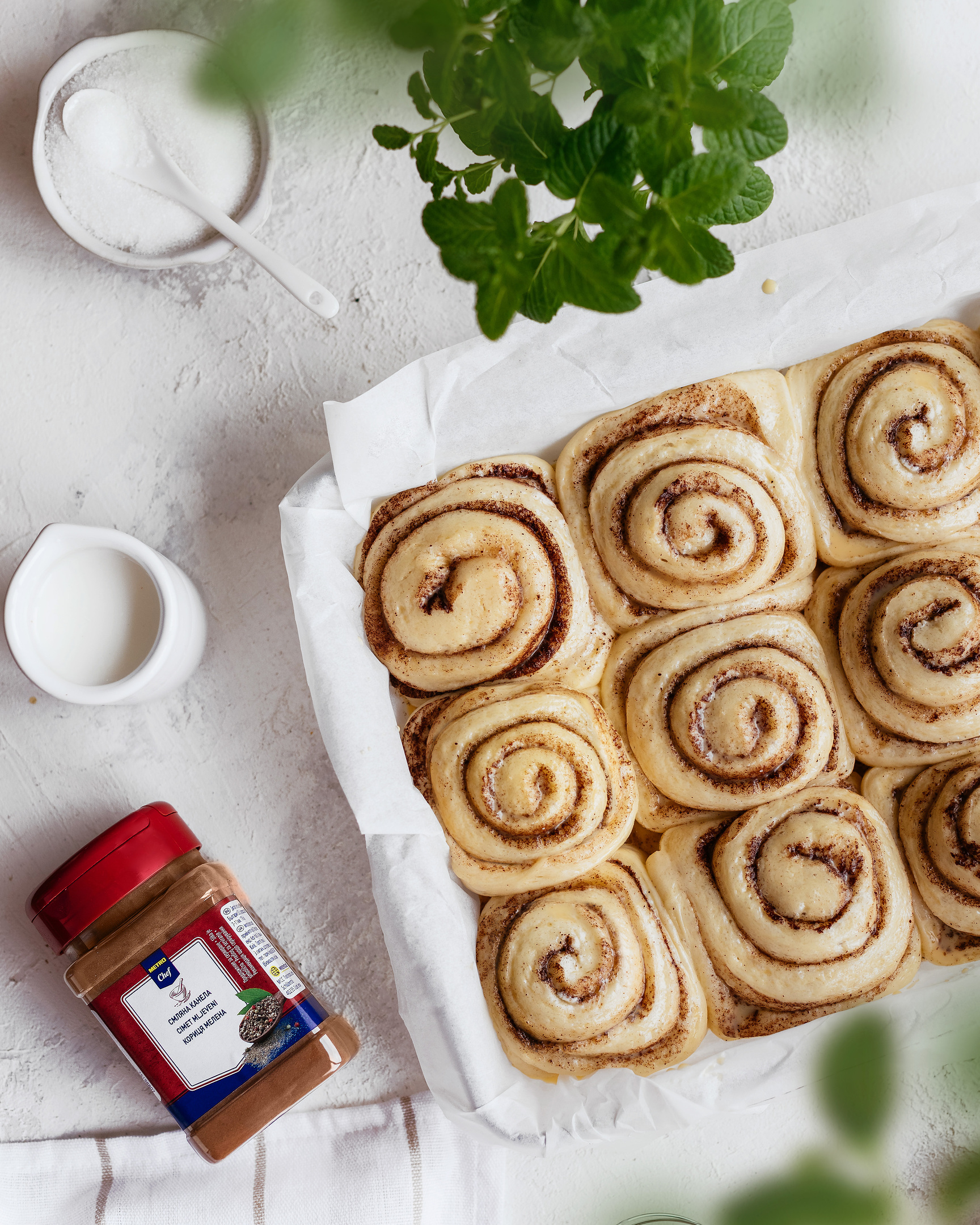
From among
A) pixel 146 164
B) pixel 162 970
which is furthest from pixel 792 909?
pixel 146 164

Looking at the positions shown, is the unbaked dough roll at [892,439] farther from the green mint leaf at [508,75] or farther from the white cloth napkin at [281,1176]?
the white cloth napkin at [281,1176]

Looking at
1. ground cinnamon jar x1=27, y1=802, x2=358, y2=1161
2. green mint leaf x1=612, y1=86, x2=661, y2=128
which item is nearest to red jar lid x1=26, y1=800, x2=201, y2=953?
ground cinnamon jar x1=27, y1=802, x2=358, y2=1161

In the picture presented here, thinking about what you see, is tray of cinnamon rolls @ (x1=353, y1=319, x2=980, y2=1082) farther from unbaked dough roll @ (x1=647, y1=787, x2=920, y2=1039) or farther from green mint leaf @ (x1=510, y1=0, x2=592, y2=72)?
green mint leaf @ (x1=510, y1=0, x2=592, y2=72)

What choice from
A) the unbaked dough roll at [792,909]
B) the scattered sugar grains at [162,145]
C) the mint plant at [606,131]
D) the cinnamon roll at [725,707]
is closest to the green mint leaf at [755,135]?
the mint plant at [606,131]

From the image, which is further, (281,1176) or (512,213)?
(281,1176)

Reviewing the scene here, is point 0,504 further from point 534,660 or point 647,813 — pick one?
point 647,813

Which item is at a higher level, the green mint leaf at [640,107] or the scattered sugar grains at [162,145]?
the scattered sugar grains at [162,145]

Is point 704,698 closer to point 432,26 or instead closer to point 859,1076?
point 859,1076
